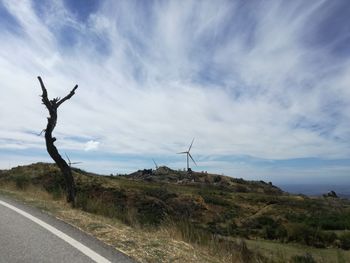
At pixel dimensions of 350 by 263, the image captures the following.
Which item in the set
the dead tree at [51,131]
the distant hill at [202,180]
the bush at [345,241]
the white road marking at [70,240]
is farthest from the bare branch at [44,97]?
the distant hill at [202,180]

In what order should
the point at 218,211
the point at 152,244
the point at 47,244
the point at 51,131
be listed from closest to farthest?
the point at 47,244, the point at 152,244, the point at 51,131, the point at 218,211

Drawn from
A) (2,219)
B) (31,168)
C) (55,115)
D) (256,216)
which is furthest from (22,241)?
(31,168)

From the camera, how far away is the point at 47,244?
8.55 m

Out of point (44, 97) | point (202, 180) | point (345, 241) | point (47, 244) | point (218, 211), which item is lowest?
point (47, 244)

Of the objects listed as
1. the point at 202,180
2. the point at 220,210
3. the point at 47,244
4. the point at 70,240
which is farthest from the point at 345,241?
the point at 202,180

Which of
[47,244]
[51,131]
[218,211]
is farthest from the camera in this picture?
[218,211]

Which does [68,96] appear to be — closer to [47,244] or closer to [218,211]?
[47,244]

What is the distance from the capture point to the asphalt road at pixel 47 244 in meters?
7.52

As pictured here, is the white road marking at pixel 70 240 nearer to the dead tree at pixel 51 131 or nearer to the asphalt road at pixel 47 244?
the asphalt road at pixel 47 244

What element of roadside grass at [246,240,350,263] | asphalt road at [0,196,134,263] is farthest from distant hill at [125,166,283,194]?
asphalt road at [0,196,134,263]

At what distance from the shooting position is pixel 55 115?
19750 mm

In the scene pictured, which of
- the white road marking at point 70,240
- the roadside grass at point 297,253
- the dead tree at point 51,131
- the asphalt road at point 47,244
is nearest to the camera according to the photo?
the asphalt road at point 47,244

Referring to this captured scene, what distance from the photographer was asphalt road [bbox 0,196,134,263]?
752 centimetres

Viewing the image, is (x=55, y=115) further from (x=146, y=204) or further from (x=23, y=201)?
(x=146, y=204)
